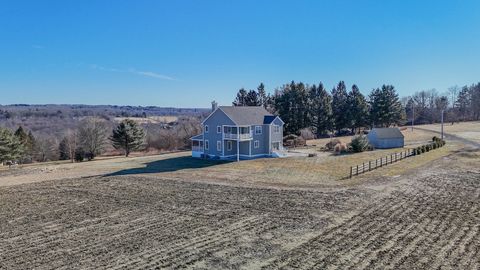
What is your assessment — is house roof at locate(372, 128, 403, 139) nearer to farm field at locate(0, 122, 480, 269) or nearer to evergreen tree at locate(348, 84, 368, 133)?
farm field at locate(0, 122, 480, 269)

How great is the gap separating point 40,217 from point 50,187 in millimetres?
9127

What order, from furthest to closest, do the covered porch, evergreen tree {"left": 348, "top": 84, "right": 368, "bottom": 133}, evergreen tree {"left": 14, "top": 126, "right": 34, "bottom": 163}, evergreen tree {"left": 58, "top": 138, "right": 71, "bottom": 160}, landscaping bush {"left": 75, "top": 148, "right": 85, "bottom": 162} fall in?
evergreen tree {"left": 348, "top": 84, "right": 368, "bottom": 133}, evergreen tree {"left": 58, "top": 138, "right": 71, "bottom": 160}, evergreen tree {"left": 14, "top": 126, "right": 34, "bottom": 163}, landscaping bush {"left": 75, "top": 148, "right": 85, "bottom": 162}, the covered porch

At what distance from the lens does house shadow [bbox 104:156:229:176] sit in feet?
114

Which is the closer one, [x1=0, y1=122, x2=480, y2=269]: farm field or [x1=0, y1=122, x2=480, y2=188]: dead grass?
[x1=0, y1=122, x2=480, y2=269]: farm field

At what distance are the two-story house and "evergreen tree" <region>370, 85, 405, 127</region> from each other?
3576cm

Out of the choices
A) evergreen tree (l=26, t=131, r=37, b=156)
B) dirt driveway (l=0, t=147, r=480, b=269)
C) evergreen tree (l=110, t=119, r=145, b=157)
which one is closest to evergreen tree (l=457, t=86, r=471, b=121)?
dirt driveway (l=0, t=147, r=480, b=269)

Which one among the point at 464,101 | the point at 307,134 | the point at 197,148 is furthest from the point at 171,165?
the point at 464,101

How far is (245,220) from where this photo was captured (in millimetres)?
18266

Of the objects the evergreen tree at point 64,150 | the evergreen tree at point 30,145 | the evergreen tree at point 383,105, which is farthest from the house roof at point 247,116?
the evergreen tree at point 383,105

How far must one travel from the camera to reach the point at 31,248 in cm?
1467

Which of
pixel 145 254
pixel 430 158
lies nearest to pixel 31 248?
pixel 145 254

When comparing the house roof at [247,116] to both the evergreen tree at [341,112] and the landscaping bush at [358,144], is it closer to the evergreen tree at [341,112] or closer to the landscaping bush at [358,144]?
the landscaping bush at [358,144]

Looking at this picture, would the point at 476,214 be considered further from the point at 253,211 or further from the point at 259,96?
the point at 259,96

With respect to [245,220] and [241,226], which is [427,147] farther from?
[241,226]
